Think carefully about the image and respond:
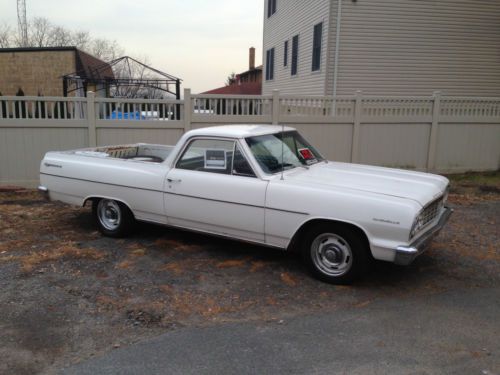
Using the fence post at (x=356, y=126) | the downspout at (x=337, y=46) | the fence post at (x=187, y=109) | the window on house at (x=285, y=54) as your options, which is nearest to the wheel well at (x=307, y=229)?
the fence post at (x=187, y=109)

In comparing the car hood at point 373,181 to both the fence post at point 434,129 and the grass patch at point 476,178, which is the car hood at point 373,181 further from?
the fence post at point 434,129

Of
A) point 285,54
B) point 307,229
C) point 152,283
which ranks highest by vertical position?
point 285,54

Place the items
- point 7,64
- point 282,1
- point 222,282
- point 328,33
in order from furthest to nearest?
point 7,64, point 282,1, point 328,33, point 222,282

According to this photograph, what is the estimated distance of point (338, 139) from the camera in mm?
10414

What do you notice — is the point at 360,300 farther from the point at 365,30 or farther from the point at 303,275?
the point at 365,30

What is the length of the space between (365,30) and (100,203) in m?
10.5

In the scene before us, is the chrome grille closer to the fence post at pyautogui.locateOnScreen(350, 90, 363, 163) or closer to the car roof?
the car roof

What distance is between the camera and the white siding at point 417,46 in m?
14.0

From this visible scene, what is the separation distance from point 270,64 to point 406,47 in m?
8.47

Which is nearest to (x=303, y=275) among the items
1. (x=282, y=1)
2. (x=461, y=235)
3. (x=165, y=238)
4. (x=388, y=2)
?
(x=165, y=238)

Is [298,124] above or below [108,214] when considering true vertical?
above

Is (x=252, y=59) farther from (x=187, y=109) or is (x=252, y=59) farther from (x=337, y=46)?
(x=187, y=109)

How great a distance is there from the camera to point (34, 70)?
21766mm

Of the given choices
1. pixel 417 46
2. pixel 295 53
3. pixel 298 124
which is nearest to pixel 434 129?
pixel 298 124
